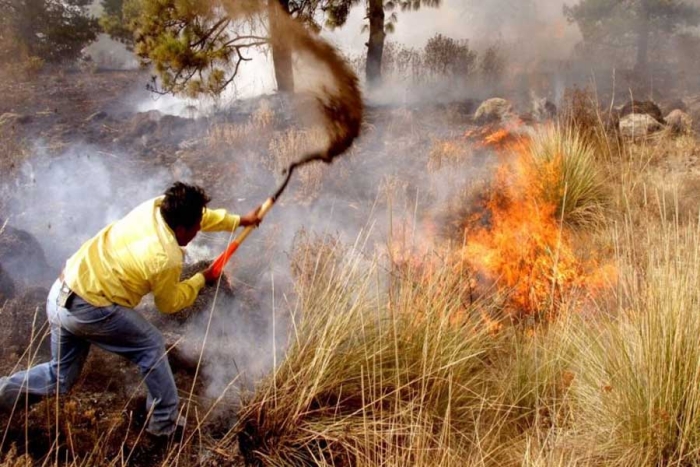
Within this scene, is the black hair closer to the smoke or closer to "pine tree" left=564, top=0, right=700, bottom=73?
the smoke

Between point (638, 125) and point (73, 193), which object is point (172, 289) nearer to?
point (73, 193)

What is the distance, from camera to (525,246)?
5.14 m

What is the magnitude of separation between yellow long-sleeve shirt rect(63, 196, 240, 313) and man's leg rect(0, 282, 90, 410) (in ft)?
0.86

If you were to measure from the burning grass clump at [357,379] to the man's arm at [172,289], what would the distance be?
632mm

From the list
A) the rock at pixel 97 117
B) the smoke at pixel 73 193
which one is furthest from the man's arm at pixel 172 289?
the rock at pixel 97 117

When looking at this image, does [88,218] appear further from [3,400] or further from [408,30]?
[408,30]

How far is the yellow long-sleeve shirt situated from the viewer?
9.20 ft

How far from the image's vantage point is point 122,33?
1533cm

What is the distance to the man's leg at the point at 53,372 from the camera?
299 centimetres

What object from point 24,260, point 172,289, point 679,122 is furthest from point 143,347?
point 679,122

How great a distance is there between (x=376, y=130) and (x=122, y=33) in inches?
409

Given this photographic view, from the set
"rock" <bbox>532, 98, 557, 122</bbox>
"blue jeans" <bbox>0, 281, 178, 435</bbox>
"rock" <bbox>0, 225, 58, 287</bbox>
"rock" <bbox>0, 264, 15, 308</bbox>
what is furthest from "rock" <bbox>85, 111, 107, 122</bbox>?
"rock" <bbox>532, 98, 557, 122</bbox>

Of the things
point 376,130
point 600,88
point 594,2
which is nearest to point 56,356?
point 376,130

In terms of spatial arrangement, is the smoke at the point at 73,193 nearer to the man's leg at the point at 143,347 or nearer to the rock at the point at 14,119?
the rock at the point at 14,119
